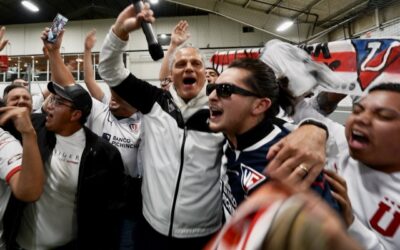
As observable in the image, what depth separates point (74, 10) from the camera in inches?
516

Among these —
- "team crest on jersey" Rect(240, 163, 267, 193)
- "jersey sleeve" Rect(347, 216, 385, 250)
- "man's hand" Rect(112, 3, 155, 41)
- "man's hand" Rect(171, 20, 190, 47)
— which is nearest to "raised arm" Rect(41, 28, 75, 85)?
"man's hand" Rect(112, 3, 155, 41)

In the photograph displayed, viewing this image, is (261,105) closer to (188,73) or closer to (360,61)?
(188,73)

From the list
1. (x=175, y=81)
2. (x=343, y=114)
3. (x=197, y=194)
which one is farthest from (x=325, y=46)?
(x=343, y=114)

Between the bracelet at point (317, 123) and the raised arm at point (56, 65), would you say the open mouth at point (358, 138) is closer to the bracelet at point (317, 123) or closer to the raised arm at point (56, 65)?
the bracelet at point (317, 123)

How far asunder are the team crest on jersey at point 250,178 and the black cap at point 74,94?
115 cm

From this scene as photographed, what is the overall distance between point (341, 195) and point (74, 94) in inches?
A: 62.0

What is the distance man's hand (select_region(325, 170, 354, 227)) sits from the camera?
1.02m

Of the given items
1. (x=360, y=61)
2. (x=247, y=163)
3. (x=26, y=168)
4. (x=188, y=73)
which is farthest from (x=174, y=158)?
(x=360, y=61)

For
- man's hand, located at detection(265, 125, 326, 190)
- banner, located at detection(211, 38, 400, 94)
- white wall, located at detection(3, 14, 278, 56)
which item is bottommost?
man's hand, located at detection(265, 125, 326, 190)

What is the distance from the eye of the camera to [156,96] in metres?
1.60

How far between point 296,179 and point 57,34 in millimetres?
1897

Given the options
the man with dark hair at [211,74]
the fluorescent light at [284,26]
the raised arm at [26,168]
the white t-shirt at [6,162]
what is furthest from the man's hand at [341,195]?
the fluorescent light at [284,26]

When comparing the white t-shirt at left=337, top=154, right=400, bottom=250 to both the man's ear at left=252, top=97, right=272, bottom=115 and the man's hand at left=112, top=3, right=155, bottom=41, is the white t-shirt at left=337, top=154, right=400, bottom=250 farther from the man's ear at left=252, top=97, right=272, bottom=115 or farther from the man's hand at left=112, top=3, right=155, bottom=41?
the man's hand at left=112, top=3, right=155, bottom=41

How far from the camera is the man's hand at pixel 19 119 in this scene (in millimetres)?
1319
